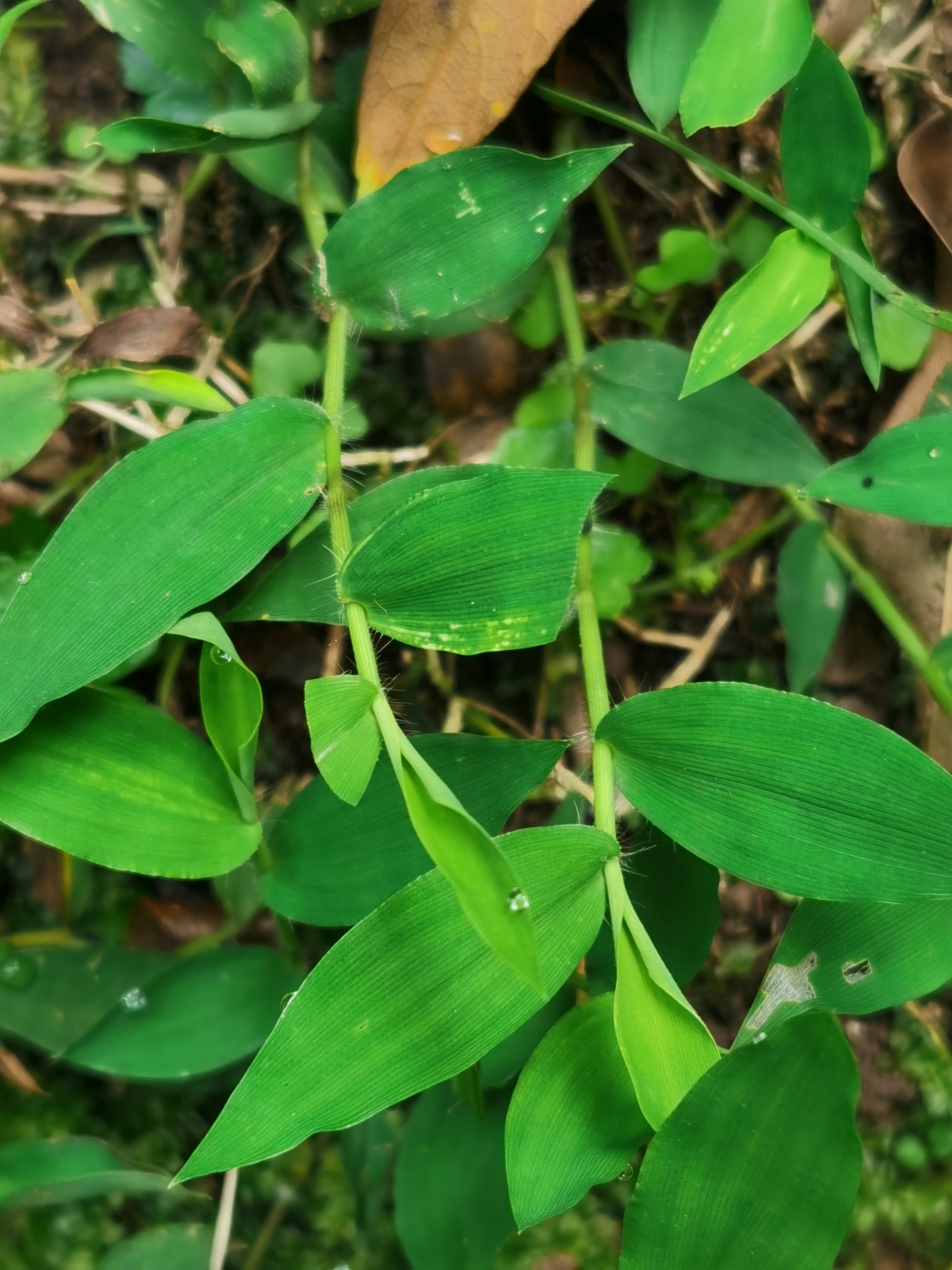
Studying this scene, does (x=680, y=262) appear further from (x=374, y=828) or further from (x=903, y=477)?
(x=374, y=828)

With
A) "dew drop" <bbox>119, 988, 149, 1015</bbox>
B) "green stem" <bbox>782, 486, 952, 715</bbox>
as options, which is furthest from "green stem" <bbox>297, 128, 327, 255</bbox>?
"dew drop" <bbox>119, 988, 149, 1015</bbox>

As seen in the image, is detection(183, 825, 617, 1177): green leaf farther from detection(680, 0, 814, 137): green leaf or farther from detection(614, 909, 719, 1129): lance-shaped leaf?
detection(680, 0, 814, 137): green leaf

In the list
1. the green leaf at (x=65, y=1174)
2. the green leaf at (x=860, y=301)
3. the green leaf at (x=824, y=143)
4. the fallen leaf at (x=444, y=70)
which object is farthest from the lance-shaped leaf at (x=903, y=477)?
the green leaf at (x=65, y=1174)

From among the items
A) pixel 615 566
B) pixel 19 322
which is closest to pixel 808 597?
pixel 615 566

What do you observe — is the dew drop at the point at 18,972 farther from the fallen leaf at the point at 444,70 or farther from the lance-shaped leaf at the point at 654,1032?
the fallen leaf at the point at 444,70

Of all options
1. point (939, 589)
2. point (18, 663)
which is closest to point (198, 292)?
point (18, 663)
